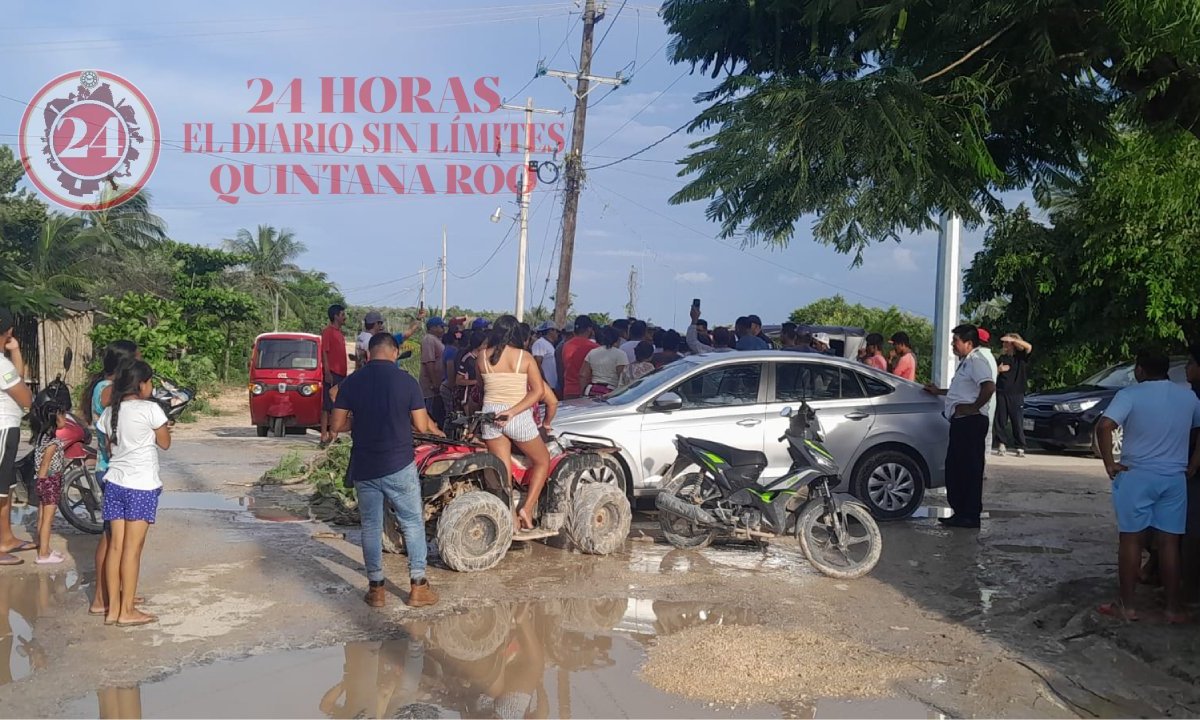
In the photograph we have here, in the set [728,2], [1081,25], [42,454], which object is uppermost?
[728,2]

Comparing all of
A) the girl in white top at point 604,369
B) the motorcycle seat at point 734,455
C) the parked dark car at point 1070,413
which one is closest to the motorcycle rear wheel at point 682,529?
the motorcycle seat at point 734,455

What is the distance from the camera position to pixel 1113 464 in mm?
6469

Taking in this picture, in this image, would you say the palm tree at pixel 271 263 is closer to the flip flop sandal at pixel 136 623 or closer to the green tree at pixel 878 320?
the green tree at pixel 878 320

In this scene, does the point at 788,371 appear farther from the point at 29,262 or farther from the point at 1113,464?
the point at 29,262

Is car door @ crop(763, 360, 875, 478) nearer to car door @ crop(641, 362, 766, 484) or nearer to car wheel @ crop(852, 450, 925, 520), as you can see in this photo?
car door @ crop(641, 362, 766, 484)

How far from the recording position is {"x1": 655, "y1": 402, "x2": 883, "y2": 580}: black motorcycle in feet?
25.5

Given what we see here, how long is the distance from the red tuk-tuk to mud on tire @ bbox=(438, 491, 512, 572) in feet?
33.4

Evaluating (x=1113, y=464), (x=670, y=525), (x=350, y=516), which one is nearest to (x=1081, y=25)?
(x=1113, y=464)

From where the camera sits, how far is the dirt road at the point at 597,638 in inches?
199

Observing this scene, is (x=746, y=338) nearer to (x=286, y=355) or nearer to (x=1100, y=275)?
(x=286, y=355)

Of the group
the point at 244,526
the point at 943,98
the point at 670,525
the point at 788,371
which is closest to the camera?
the point at 943,98

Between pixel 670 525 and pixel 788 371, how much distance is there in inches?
88.9

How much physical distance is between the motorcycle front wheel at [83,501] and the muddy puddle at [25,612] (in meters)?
1.01

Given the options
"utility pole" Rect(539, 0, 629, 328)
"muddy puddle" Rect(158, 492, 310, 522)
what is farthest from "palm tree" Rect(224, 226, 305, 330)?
"muddy puddle" Rect(158, 492, 310, 522)
